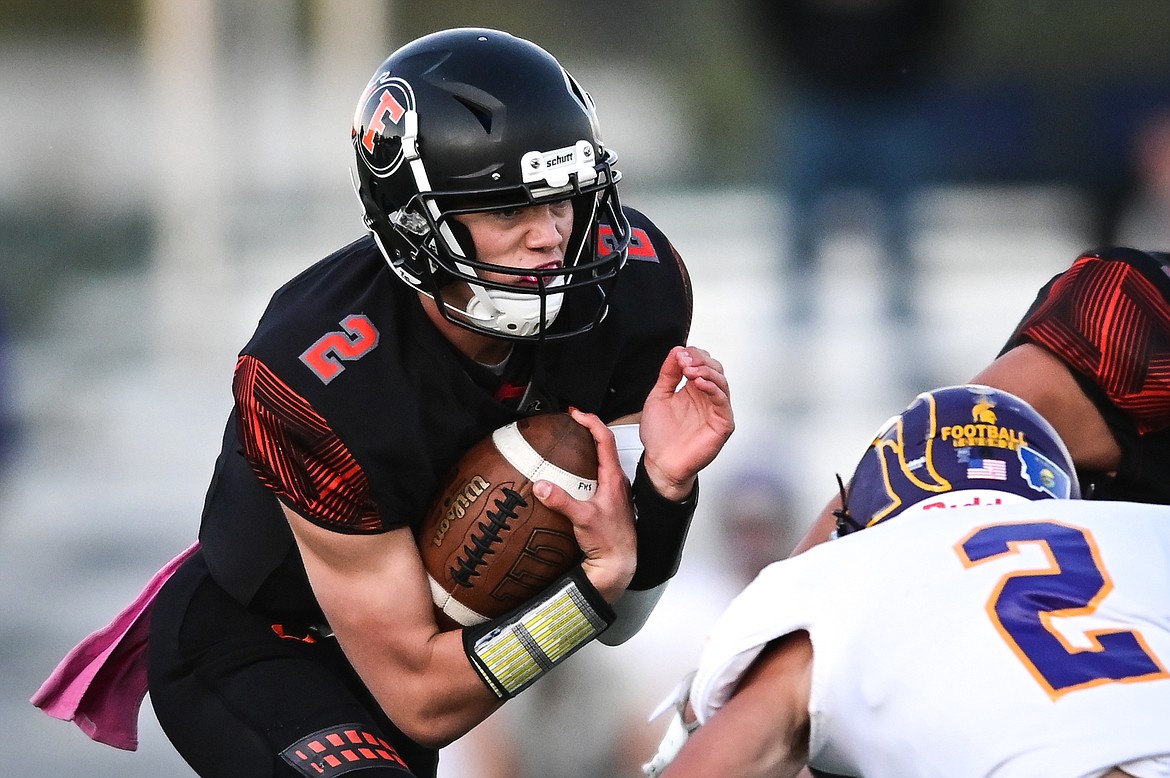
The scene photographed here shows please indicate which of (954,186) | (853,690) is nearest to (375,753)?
(853,690)

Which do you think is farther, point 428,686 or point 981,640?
point 428,686

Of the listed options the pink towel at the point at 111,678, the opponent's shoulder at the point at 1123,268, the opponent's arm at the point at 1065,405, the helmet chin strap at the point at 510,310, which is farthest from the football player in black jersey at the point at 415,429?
the opponent's shoulder at the point at 1123,268

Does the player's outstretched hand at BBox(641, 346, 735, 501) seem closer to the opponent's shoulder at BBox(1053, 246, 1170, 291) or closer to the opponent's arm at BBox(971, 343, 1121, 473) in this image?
the opponent's arm at BBox(971, 343, 1121, 473)

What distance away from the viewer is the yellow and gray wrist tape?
2.46 metres

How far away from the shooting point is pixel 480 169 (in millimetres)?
2510

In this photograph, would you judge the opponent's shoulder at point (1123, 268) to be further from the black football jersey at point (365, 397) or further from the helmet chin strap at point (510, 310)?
the helmet chin strap at point (510, 310)

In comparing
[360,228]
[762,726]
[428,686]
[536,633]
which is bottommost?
[360,228]

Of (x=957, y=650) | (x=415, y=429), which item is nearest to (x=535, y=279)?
(x=415, y=429)

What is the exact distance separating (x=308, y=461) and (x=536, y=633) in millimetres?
459

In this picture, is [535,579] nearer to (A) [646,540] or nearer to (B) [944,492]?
(A) [646,540]

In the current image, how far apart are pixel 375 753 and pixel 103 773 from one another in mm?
1342

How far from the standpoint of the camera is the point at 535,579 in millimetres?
2533

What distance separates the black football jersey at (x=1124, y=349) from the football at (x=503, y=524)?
2.94 ft

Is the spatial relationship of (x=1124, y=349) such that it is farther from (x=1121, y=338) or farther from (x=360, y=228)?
(x=360, y=228)
